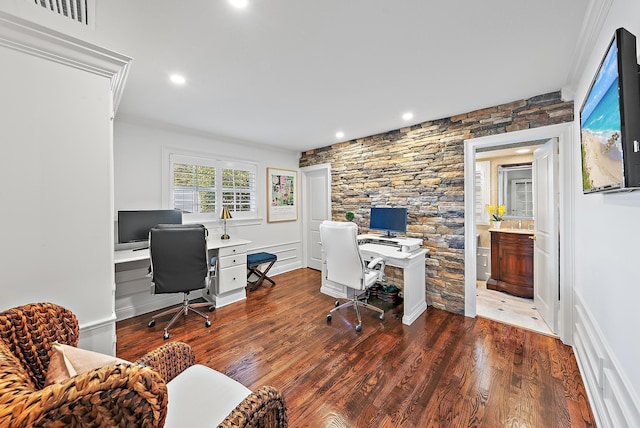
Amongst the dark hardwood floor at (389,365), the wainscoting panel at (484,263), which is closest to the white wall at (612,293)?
the dark hardwood floor at (389,365)

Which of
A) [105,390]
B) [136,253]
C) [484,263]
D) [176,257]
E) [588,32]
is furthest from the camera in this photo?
[484,263]

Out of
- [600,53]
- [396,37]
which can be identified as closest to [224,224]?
[396,37]

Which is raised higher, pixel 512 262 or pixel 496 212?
pixel 496 212

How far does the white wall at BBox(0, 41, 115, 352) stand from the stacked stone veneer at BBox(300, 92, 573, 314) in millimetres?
3142

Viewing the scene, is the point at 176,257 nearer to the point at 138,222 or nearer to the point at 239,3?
the point at 138,222

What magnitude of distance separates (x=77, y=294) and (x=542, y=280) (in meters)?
4.02

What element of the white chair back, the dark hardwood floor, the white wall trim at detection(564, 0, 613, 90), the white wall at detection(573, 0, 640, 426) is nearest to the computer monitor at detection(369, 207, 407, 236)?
the white chair back

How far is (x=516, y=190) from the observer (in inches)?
157

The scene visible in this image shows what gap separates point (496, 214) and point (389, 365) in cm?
328

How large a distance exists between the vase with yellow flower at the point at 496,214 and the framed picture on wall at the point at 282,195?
135 inches

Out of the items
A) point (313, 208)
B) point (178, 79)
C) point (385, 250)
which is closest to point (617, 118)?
point (385, 250)

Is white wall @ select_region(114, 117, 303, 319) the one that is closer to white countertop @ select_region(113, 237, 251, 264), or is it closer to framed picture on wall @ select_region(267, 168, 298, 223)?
white countertop @ select_region(113, 237, 251, 264)

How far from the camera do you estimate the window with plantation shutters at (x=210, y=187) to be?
3.44 meters

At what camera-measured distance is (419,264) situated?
9.75 feet
